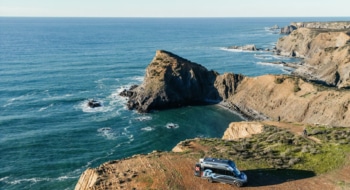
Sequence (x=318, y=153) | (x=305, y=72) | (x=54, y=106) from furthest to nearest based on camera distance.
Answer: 1. (x=305, y=72)
2. (x=54, y=106)
3. (x=318, y=153)

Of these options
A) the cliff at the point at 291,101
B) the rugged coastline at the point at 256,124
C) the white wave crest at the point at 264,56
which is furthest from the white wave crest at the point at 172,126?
the white wave crest at the point at 264,56

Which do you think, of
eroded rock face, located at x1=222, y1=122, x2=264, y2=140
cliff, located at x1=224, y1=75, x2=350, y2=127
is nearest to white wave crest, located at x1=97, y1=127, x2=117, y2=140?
eroded rock face, located at x1=222, y1=122, x2=264, y2=140

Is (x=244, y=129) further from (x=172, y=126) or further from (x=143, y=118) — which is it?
(x=143, y=118)

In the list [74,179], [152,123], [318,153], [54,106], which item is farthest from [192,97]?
[318,153]

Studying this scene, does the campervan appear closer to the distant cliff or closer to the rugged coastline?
the rugged coastline

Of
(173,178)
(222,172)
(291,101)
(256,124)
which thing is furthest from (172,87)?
(222,172)

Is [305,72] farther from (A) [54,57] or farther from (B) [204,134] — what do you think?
(A) [54,57]

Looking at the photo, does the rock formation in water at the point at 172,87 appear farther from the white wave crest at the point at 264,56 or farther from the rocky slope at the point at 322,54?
the white wave crest at the point at 264,56
